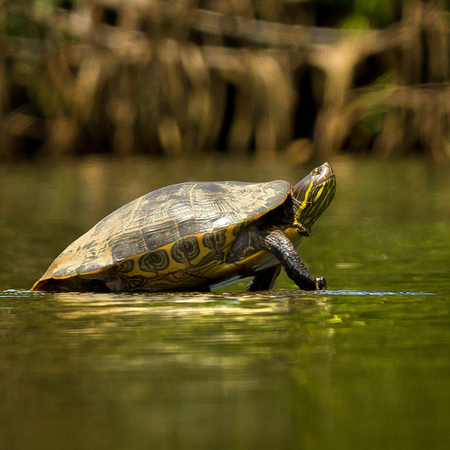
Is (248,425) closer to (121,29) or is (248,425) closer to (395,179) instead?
(395,179)

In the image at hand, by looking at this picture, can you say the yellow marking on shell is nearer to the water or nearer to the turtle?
the turtle

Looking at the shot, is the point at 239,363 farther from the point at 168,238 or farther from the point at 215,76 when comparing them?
the point at 215,76

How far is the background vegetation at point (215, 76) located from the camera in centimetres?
2006

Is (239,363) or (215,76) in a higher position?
(215,76)

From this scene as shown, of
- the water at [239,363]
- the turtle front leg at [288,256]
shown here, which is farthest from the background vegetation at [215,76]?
the turtle front leg at [288,256]

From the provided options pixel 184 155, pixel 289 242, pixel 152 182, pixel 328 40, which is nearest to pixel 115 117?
pixel 184 155

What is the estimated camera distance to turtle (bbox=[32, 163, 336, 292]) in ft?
15.3

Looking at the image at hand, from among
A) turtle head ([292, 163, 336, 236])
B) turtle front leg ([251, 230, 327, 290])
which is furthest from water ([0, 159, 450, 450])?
turtle head ([292, 163, 336, 236])

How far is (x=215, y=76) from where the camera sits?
2127 cm

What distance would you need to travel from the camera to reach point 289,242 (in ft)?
15.5

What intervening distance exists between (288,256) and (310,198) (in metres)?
0.44

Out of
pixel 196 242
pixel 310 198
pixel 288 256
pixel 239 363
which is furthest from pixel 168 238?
pixel 239 363

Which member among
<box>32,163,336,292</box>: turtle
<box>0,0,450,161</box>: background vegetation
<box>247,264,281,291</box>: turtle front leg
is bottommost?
<box>247,264,281,291</box>: turtle front leg

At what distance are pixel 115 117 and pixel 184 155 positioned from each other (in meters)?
1.51
